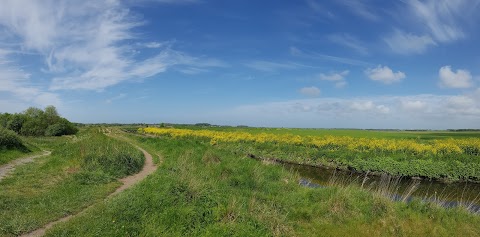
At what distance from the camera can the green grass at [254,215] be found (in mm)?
10516

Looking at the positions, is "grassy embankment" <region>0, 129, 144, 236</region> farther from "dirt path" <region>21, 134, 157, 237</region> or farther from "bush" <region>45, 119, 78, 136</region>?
"bush" <region>45, 119, 78, 136</region>

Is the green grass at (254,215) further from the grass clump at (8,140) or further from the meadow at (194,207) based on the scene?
the grass clump at (8,140)

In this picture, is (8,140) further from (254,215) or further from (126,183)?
(254,215)

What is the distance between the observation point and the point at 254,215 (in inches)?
488

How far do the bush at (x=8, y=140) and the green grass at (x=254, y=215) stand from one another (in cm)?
1778

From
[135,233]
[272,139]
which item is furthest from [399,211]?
[272,139]

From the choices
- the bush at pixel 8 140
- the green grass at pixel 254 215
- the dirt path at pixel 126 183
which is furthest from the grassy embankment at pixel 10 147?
the green grass at pixel 254 215

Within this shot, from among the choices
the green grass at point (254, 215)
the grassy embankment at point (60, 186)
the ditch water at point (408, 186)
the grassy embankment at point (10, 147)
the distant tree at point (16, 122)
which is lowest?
the ditch water at point (408, 186)

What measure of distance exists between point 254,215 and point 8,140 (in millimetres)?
23498

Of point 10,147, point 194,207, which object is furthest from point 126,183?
point 10,147

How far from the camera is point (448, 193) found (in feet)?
77.0

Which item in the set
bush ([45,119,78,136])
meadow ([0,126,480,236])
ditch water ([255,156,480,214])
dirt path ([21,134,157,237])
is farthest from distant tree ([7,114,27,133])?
ditch water ([255,156,480,214])

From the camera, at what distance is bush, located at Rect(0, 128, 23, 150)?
26.0 metres

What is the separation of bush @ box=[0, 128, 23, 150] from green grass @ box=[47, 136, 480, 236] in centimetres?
1778
